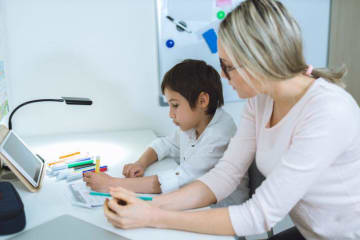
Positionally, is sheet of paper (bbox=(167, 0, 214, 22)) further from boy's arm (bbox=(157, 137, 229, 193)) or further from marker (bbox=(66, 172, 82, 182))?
marker (bbox=(66, 172, 82, 182))

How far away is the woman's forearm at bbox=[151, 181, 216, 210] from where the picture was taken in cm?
91

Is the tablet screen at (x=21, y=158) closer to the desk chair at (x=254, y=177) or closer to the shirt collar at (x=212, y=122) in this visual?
the shirt collar at (x=212, y=122)

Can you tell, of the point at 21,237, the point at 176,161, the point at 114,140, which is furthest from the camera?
the point at 114,140

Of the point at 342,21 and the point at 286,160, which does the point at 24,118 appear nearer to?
the point at 286,160

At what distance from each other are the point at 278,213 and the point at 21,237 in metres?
0.61

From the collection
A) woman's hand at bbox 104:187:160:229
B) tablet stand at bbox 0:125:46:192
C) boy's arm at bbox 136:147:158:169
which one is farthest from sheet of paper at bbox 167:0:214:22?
woman's hand at bbox 104:187:160:229

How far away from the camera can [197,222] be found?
2.54 feet

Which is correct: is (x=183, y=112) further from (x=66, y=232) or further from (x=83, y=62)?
(x=83, y=62)

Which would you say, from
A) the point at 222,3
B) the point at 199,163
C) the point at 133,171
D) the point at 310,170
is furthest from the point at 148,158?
the point at 222,3

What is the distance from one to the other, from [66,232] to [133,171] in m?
0.41

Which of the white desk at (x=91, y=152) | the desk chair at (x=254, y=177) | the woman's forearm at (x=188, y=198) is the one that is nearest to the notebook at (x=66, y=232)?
the white desk at (x=91, y=152)

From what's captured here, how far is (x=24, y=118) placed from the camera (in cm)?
176

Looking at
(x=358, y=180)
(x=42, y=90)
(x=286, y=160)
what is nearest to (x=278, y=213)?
(x=286, y=160)

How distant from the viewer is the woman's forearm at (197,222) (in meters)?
0.77
